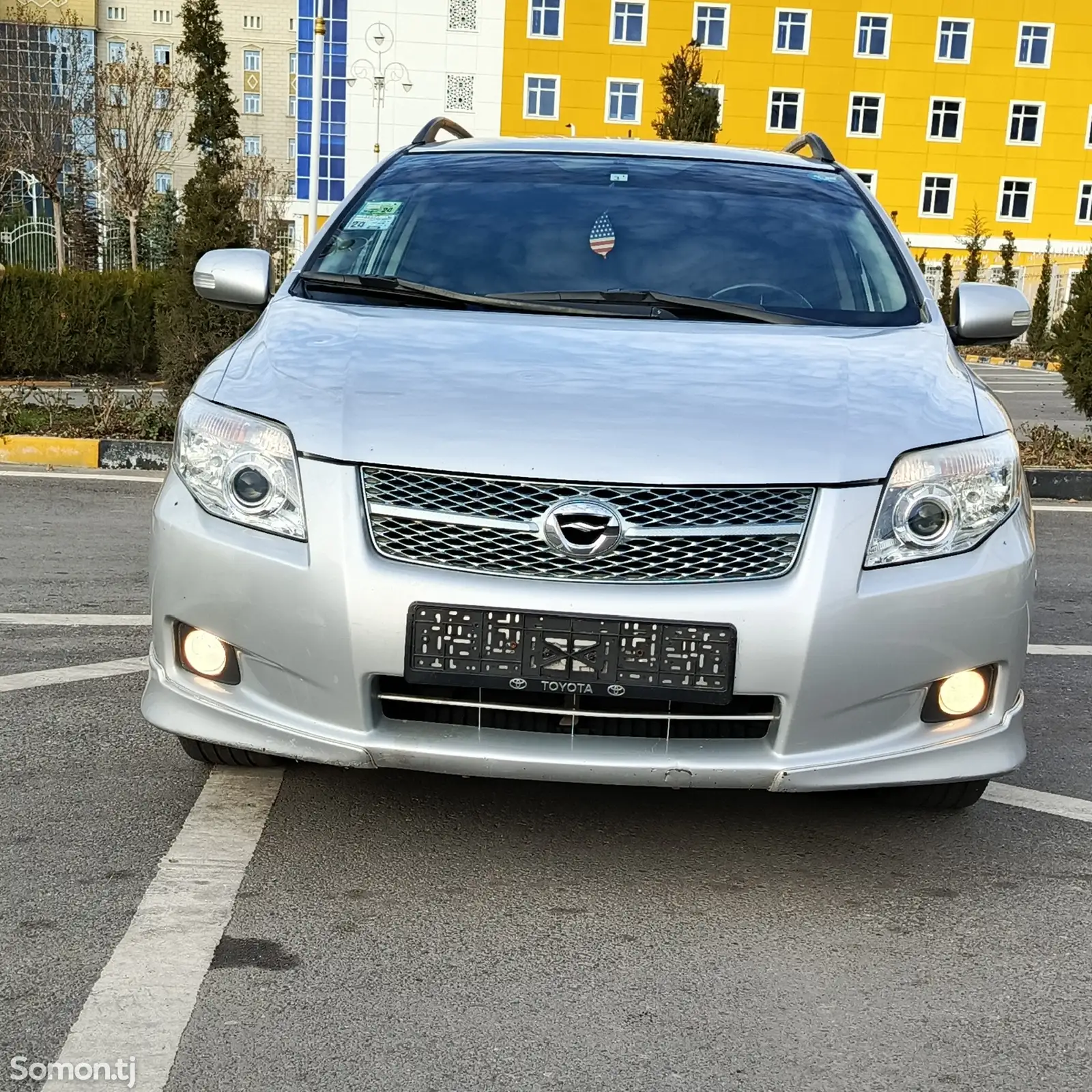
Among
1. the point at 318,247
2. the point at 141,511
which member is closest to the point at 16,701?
the point at 318,247

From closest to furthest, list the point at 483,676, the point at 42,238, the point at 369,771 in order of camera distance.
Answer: the point at 483,676 → the point at 369,771 → the point at 42,238

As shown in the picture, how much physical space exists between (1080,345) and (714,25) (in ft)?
148

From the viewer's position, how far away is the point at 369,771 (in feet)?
11.0

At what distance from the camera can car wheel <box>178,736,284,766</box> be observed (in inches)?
127

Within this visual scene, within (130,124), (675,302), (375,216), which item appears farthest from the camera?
(130,124)

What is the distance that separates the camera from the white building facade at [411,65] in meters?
51.5

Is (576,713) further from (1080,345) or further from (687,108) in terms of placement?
(687,108)

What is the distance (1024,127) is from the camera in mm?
52750

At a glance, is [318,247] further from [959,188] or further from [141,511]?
[959,188]

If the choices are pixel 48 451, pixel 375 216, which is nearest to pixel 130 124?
pixel 48 451

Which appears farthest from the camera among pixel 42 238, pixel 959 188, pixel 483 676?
pixel 959 188

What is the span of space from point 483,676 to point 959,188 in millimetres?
54577

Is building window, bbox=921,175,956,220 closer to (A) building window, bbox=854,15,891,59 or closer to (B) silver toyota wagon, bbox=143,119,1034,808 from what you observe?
(A) building window, bbox=854,15,891,59

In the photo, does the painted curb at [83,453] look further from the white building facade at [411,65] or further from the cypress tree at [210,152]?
the white building facade at [411,65]
